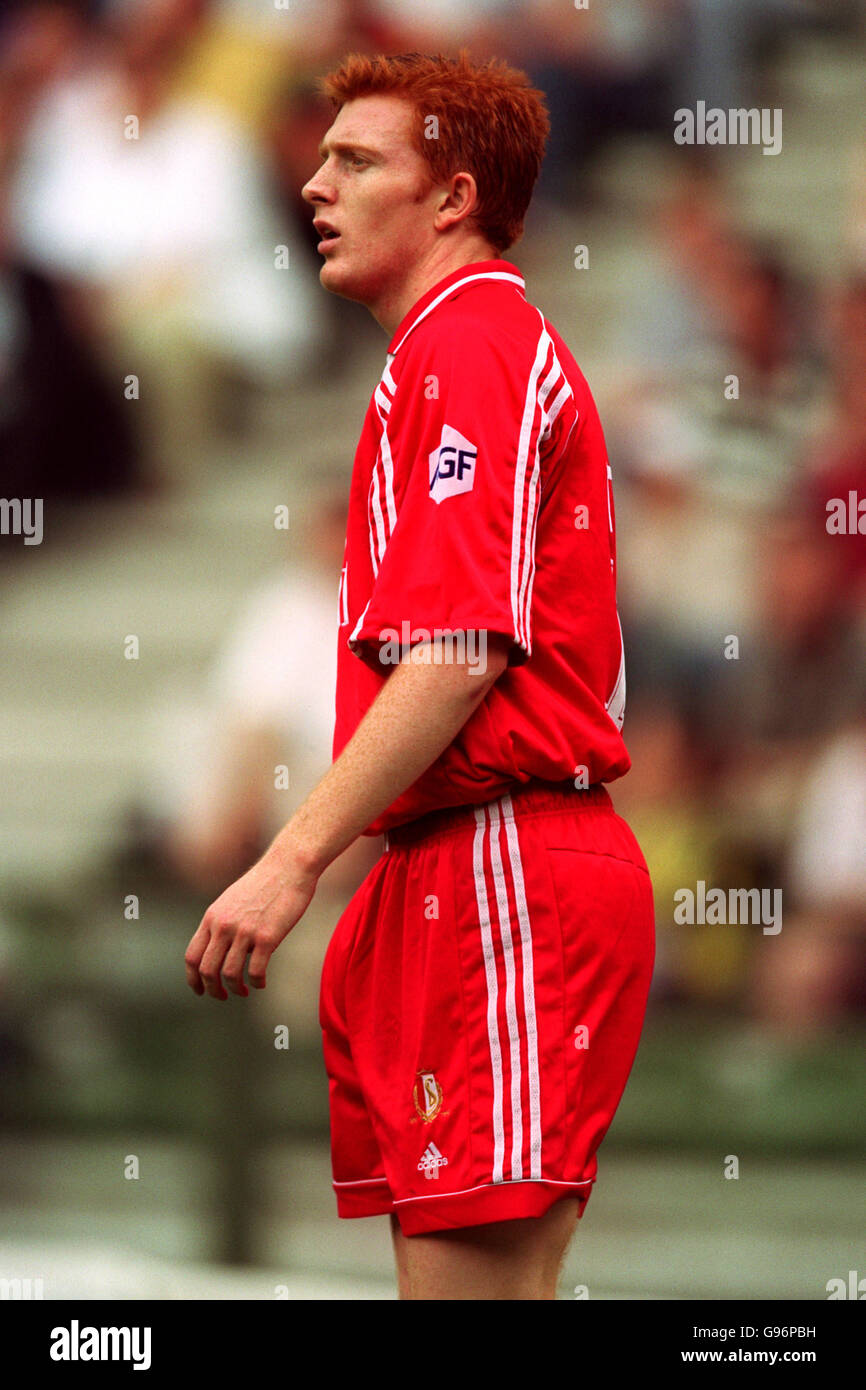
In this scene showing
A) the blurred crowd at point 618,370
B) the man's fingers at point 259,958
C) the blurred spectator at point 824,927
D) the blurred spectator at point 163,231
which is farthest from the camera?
the blurred spectator at point 163,231

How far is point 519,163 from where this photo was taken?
2088mm

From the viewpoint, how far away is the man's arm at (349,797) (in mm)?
1767

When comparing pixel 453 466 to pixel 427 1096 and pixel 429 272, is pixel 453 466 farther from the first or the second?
pixel 427 1096

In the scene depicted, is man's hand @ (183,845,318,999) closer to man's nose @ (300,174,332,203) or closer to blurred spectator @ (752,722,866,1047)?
man's nose @ (300,174,332,203)

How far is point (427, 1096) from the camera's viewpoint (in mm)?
1841

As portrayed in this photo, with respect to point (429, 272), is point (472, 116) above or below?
above

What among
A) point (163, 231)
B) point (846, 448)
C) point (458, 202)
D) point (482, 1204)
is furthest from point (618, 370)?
point (482, 1204)

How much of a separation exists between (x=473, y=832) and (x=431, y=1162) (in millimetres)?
332

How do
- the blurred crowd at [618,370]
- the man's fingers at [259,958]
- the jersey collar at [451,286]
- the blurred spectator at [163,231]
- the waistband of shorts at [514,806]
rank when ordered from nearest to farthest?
1. the man's fingers at [259,958]
2. the waistband of shorts at [514,806]
3. the jersey collar at [451,286]
4. the blurred crowd at [618,370]
5. the blurred spectator at [163,231]

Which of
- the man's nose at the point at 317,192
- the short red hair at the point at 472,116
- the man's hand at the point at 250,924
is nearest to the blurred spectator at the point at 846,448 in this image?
the short red hair at the point at 472,116

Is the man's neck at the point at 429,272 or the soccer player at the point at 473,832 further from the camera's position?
the man's neck at the point at 429,272

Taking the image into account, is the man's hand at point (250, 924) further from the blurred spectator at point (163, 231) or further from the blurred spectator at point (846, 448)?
the blurred spectator at point (163, 231)

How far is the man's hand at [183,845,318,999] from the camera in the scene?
1.76 meters

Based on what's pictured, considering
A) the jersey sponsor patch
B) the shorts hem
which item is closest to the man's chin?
the jersey sponsor patch
